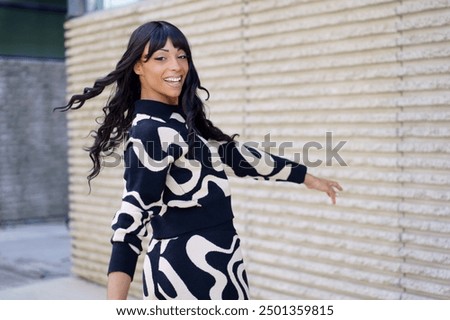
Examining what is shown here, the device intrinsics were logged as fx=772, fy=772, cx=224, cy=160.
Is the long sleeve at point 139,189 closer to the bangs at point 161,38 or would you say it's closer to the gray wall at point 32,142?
the bangs at point 161,38

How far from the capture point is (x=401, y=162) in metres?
4.80

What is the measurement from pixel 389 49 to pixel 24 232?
927 cm

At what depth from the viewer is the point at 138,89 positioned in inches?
123

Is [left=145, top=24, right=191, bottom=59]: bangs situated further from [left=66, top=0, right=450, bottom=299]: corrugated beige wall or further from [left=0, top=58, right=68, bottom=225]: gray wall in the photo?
[left=0, top=58, right=68, bottom=225]: gray wall

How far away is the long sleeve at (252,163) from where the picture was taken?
3281 mm

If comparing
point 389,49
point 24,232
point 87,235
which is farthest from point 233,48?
point 24,232

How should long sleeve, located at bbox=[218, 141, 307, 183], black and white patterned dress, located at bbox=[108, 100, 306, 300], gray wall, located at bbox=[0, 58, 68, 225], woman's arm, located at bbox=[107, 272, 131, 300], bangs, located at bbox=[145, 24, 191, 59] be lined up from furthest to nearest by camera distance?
1. gray wall, located at bbox=[0, 58, 68, 225]
2. long sleeve, located at bbox=[218, 141, 307, 183]
3. bangs, located at bbox=[145, 24, 191, 59]
4. black and white patterned dress, located at bbox=[108, 100, 306, 300]
5. woman's arm, located at bbox=[107, 272, 131, 300]

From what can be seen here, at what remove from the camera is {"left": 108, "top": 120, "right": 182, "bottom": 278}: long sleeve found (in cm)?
272

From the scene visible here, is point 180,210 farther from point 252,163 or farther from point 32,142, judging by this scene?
point 32,142

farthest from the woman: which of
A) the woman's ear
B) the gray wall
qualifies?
the gray wall

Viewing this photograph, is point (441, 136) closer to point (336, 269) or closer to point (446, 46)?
point (446, 46)

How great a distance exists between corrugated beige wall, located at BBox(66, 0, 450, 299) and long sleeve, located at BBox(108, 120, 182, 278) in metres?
2.26

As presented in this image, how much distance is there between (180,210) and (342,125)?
2536 mm

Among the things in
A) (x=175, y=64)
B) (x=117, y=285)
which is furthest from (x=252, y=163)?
(x=117, y=285)
